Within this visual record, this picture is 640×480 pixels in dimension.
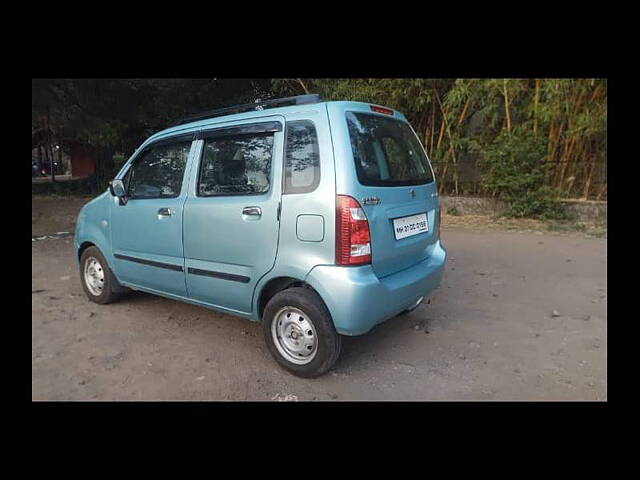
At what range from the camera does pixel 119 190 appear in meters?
3.68

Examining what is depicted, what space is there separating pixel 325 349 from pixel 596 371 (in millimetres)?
1941

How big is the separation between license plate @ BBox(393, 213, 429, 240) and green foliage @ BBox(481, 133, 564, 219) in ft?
21.1

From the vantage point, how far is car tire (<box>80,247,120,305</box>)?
4.02 metres

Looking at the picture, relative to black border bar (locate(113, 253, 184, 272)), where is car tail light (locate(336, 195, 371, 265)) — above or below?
above

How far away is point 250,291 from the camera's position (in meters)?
2.90

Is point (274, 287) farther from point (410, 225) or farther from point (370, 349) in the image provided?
point (410, 225)

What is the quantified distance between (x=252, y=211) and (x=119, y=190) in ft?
5.35

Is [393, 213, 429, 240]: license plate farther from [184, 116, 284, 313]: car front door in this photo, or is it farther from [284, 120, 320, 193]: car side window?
[184, 116, 284, 313]: car front door

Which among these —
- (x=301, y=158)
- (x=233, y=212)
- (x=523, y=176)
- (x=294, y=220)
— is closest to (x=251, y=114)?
(x=301, y=158)

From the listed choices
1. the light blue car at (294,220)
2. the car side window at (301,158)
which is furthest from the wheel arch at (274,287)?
the car side window at (301,158)

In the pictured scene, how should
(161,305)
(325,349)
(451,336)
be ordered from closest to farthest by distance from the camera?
(325,349) → (451,336) → (161,305)

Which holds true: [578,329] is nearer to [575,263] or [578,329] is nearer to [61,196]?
[575,263]

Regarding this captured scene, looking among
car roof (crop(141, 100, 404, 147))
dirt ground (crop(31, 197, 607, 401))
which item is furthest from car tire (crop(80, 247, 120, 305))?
car roof (crop(141, 100, 404, 147))

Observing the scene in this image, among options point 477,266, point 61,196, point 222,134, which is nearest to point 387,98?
point 477,266
